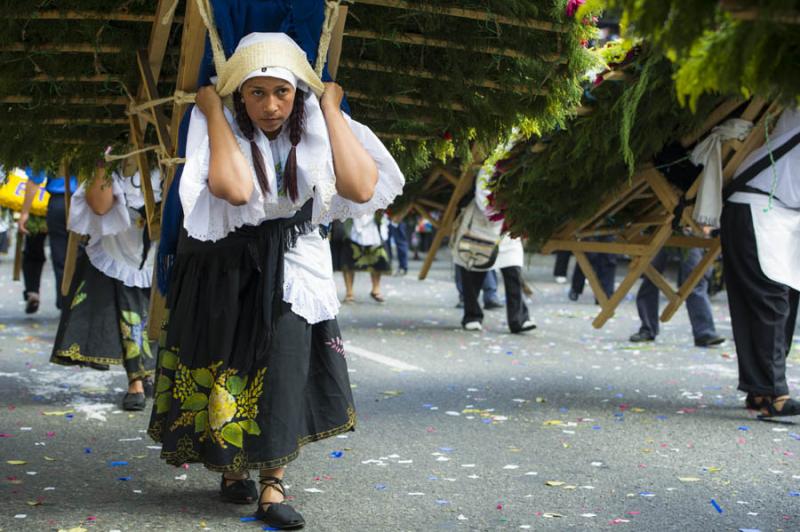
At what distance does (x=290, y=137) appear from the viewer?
4262mm

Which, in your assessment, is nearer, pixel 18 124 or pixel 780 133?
pixel 18 124

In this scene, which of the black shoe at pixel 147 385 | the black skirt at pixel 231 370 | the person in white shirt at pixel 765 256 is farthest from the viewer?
the black shoe at pixel 147 385

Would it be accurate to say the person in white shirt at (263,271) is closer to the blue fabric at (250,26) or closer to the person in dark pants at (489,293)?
the blue fabric at (250,26)

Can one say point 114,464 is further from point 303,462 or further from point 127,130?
point 127,130

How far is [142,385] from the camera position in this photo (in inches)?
270

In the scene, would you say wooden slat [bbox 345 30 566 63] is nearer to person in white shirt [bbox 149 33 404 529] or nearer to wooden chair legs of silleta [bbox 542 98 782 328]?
person in white shirt [bbox 149 33 404 529]

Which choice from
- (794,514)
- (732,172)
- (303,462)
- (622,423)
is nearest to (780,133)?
(732,172)

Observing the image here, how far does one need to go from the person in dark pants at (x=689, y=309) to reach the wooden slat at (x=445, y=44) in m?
5.03

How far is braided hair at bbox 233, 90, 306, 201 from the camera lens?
13.6 ft

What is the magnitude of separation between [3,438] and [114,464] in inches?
32.7

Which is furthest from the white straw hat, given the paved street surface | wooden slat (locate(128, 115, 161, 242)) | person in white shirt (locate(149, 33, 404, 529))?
the paved street surface

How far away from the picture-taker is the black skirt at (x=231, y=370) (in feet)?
14.0

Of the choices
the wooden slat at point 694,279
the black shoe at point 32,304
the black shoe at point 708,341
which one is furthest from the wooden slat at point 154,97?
the black shoe at point 32,304

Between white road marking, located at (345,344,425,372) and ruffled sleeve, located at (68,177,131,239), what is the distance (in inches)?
105
